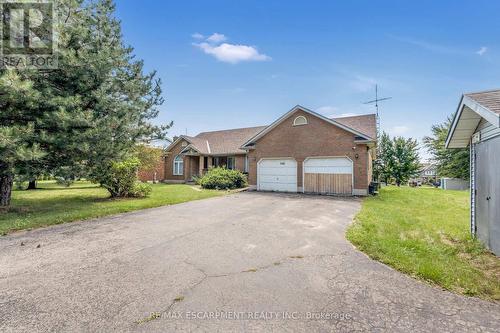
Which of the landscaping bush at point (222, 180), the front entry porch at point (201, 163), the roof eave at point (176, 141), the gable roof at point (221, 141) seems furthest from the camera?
the roof eave at point (176, 141)

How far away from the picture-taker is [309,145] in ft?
55.7

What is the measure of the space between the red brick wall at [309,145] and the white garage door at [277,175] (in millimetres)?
370

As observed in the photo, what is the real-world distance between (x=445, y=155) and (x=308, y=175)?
81.4 feet

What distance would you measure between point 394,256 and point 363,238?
1.17m

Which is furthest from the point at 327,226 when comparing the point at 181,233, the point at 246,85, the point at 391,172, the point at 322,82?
the point at 391,172

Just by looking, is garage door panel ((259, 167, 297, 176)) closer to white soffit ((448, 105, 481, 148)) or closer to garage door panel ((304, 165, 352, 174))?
garage door panel ((304, 165, 352, 174))

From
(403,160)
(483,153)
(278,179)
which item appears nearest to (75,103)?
(483,153)

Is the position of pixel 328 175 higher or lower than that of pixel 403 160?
lower

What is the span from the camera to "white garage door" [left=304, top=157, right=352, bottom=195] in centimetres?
1573

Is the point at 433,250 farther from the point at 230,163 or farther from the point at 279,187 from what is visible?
the point at 230,163

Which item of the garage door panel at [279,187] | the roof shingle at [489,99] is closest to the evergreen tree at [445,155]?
the garage door panel at [279,187]

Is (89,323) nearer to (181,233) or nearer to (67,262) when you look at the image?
(67,262)

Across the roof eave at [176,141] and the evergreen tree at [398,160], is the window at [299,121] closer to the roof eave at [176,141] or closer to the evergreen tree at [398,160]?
the roof eave at [176,141]

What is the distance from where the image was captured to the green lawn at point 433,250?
3.84 m
